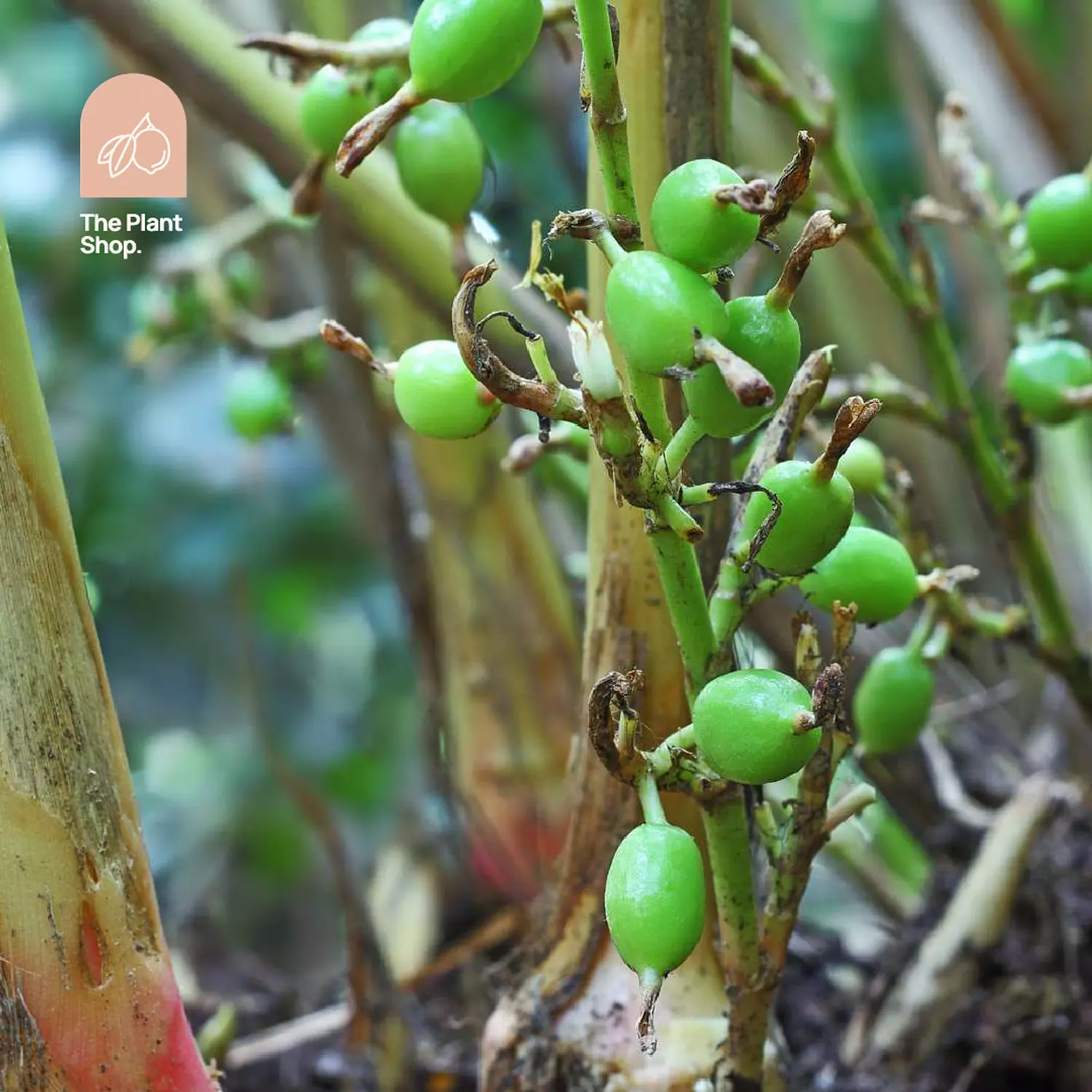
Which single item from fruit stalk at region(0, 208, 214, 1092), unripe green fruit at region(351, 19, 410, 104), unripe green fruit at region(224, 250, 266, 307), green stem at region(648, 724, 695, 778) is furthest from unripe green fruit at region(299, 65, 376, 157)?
unripe green fruit at region(224, 250, 266, 307)

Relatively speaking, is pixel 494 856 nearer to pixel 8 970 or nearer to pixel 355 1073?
pixel 355 1073

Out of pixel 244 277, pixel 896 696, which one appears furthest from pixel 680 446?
pixel 244 277

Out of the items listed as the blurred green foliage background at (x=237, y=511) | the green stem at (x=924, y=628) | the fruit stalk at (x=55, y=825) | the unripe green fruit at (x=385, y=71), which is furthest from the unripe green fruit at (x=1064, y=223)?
the blurred green foliage background at (x=237, y=511)

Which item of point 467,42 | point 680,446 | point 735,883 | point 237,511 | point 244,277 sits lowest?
point 735,883

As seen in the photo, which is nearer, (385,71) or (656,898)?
(656,898)

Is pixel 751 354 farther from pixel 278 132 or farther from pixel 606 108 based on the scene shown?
pixel 278 132

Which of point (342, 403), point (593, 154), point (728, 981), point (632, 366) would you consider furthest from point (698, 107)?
point (342, 403)

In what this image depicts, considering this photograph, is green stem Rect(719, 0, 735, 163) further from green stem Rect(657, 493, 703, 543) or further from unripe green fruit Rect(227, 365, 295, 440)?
unripe green fruit Rect(227, 365, 295, 440)

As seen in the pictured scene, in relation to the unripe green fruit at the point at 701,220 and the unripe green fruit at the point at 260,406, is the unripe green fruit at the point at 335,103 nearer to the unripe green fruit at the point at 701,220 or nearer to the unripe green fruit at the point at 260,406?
the unripe green fruit at the point at 701,220
